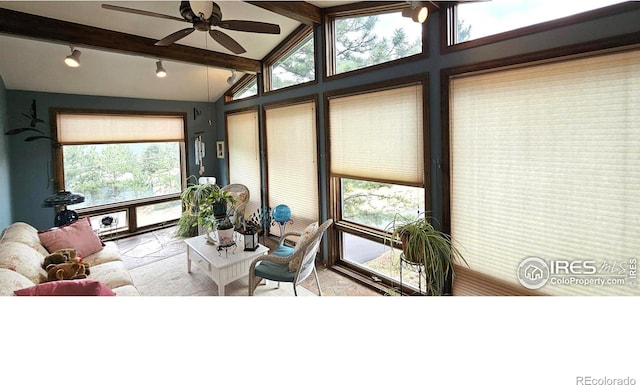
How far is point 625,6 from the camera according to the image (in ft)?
4.35

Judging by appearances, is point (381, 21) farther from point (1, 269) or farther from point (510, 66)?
point (1, 269)

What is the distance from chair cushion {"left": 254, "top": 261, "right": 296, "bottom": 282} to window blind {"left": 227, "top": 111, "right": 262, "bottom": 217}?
5.75ft

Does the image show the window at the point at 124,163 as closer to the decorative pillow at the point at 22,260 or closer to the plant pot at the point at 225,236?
the decorative pillow at the point at 22,260

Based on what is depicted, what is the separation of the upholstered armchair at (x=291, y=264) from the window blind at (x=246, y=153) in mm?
1792

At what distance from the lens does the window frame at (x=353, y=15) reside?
6.96 ft

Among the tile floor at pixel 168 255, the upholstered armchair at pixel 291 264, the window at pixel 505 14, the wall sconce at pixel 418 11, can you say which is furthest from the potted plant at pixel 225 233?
the window at pixel 505 14

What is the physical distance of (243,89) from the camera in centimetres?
394

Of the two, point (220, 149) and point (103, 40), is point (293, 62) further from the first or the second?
point (103, 40)

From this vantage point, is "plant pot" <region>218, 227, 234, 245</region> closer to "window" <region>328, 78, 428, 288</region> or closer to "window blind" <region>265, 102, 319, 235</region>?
"window blind" <region>265, 102, 319, 235</region>

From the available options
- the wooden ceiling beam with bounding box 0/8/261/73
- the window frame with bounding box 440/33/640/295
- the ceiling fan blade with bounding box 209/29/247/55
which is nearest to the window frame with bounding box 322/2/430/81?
the window frame with bounding box 440/33/640/295

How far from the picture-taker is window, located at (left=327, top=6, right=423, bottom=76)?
7.45ft
